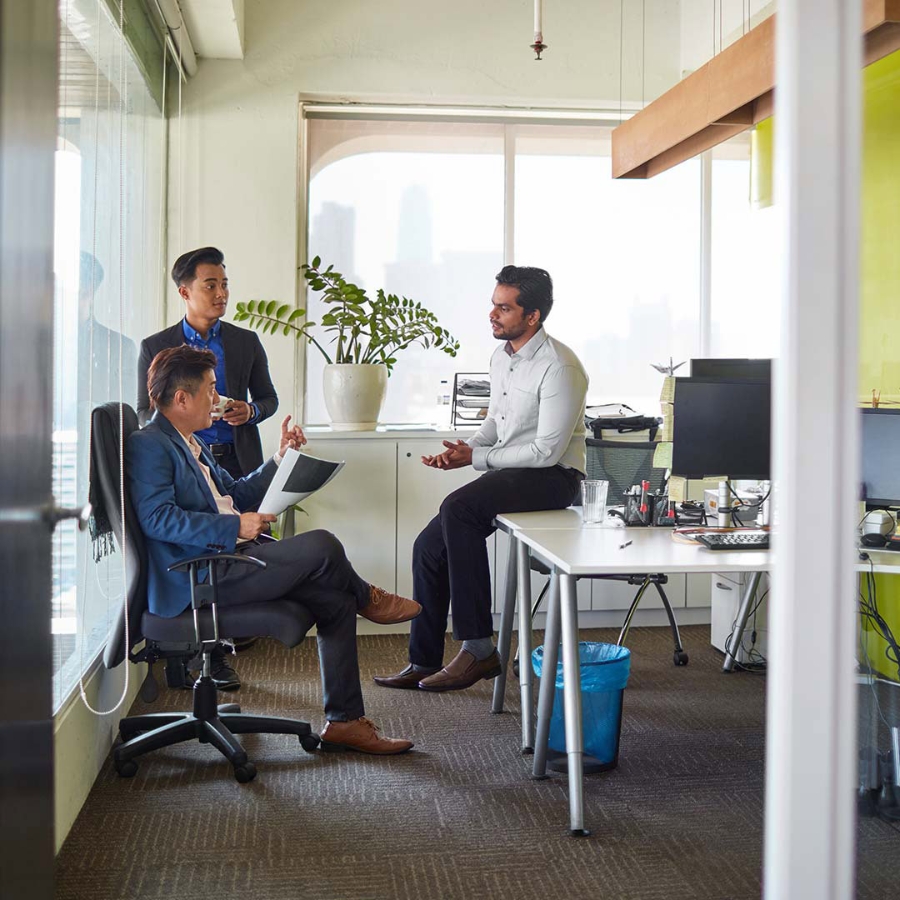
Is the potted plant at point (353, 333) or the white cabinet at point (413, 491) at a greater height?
the potted plant at point (353, 333)

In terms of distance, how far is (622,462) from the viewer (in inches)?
174

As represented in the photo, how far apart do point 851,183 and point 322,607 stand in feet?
8.11

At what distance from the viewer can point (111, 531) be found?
3.04 m

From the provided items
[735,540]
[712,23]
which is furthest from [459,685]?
[712,23]

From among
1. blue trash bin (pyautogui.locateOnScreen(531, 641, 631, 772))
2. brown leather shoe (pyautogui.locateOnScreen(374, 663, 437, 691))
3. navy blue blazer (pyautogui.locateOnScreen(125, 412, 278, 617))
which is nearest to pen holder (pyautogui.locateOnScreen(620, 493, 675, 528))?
blue trash bin (pyautogui.locateOnScreen(531, 641, 631, 772))

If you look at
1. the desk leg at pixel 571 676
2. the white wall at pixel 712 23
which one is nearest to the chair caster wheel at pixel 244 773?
the desk leg at pixel 571 676

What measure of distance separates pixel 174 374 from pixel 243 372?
3.72ft

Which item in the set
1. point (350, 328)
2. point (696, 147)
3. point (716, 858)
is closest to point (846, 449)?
point (716, 858)

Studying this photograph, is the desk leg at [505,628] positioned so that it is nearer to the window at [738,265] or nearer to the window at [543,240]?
the window at [543,240]

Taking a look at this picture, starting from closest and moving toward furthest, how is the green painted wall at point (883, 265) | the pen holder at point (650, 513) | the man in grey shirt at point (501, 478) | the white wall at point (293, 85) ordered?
the pen holder at point (650, 513)
the green painted wall at point (883, 265)
the man in grey shirt at point (501, 478)
the white wall at point (293, 85)

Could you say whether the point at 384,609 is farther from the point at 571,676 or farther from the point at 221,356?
the point at 221,356

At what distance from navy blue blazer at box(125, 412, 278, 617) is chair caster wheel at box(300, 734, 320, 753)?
632 millimetres

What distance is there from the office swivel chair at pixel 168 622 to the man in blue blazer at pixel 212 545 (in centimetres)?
4

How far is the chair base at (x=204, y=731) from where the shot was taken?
3139 mm
